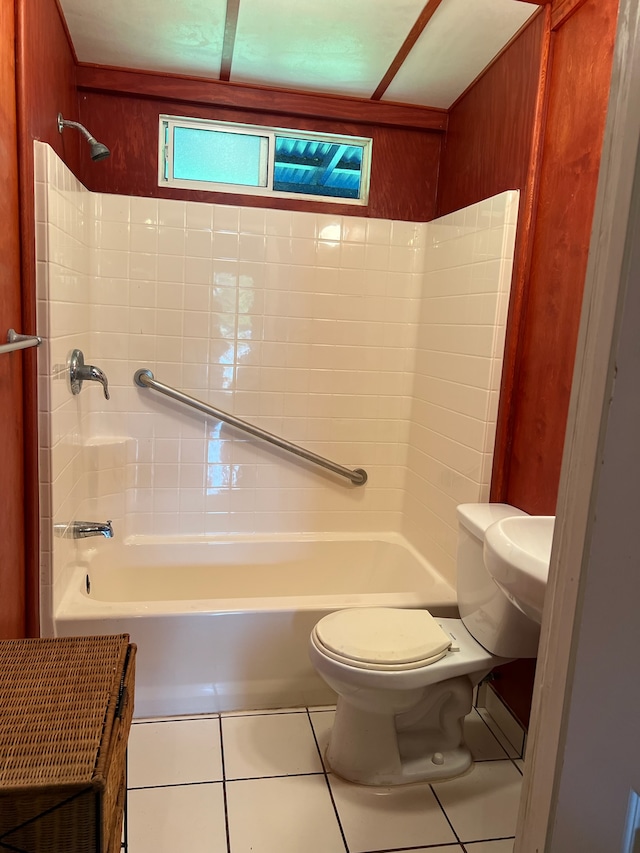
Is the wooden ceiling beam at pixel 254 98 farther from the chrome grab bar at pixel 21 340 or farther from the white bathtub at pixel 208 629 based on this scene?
the white bathtub at pixel 208 629

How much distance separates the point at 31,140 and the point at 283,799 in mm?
1802

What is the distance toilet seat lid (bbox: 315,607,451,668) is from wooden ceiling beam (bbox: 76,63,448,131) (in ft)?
6.06

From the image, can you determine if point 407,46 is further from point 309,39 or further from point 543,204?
point 543,204

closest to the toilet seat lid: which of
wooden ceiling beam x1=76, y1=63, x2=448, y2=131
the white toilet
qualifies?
the white toilet

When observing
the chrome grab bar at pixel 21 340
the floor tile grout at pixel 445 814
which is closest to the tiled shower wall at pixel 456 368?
the floor tile grout at pixel 445 814

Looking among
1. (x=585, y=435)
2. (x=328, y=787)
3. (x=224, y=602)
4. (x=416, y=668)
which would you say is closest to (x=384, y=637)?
(x=416, y=668)

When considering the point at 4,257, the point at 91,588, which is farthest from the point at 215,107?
the point at 91,588

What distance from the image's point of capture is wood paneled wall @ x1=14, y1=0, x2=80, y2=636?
1.46 meters

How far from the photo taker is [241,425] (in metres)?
2.37

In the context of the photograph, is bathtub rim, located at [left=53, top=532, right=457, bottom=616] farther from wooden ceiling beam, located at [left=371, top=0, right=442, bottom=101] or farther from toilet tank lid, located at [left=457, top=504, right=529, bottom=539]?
wooden ceiling beam, located at [left=371, top=0, right=442, bottom=101]

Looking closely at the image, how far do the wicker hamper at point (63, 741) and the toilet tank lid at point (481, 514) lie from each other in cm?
95

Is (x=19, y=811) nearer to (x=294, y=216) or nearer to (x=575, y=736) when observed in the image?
(x=575, y=736)

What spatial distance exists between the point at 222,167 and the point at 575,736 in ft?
7.55

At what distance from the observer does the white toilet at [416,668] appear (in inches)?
59.7
